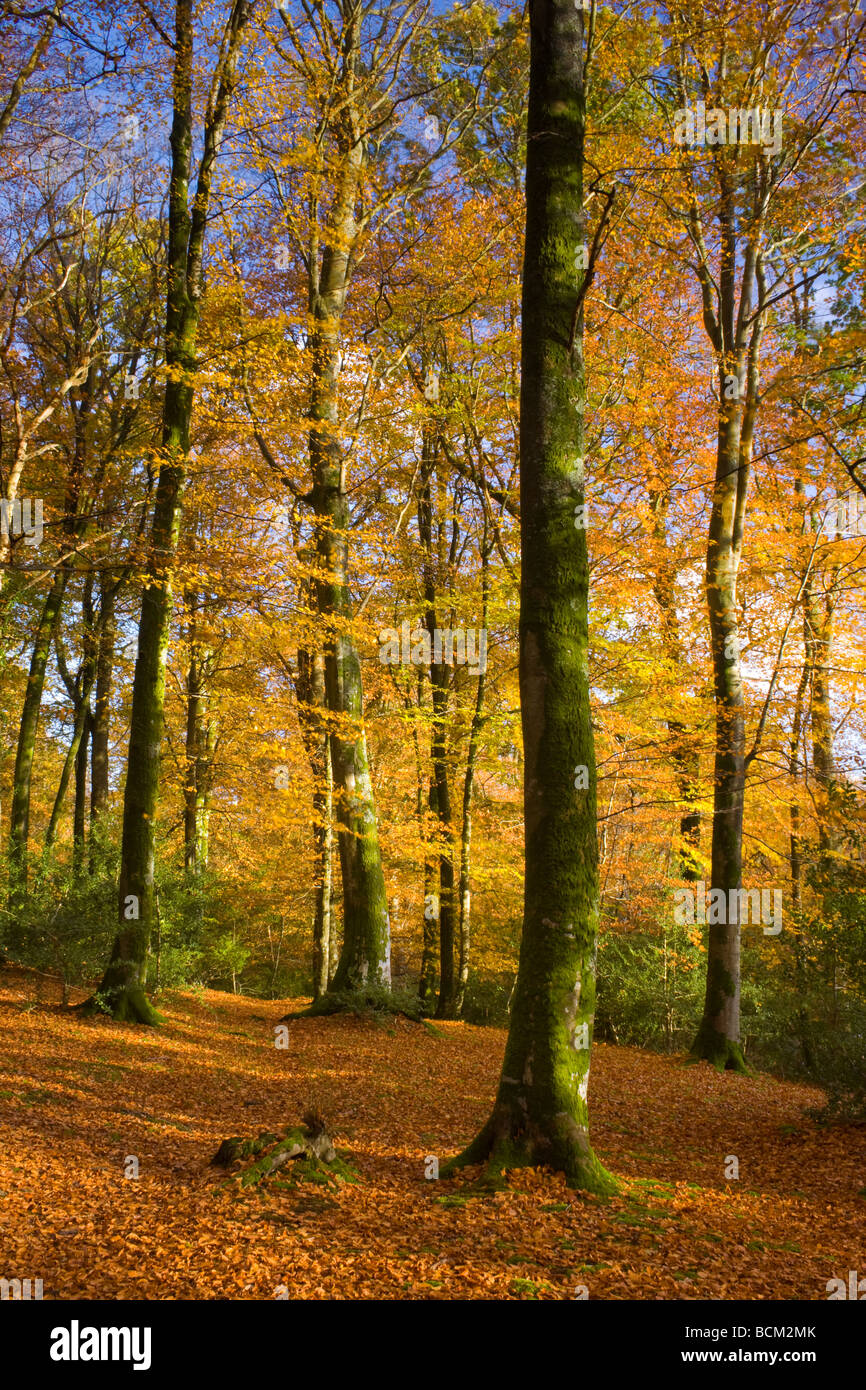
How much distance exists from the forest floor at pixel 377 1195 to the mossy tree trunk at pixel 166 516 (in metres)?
1.06

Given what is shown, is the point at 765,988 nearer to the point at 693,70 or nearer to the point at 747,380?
the point at 747,380

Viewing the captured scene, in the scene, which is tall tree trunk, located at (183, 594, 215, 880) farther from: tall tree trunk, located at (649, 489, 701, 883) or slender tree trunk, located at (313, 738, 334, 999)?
tall tree trunk, located at (649, 489, 701, 883)

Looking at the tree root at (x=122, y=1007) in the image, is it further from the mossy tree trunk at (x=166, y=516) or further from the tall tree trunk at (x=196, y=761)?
the tall tree trunk at (x=196, y=761)

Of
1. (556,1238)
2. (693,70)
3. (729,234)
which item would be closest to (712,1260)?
(556,1238)

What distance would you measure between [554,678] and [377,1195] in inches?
123

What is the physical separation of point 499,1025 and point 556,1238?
13.5 m

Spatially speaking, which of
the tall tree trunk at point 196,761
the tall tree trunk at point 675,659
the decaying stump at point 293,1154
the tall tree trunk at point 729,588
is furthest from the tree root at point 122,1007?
the tall tree trunk at point 675,659

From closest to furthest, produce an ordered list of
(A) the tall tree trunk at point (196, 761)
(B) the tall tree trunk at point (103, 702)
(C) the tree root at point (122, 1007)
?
(C) the tree root at point (122, 1007) < (B) the tall tree trunk at point (103, 702) < (A) the tall tree trunk at point (196, 761)

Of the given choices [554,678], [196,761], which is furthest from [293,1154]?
[196,761]

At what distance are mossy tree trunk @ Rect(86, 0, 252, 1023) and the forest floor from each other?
41.7 inches

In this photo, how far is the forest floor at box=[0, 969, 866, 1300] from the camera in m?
3.37

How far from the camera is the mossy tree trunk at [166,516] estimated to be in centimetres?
949

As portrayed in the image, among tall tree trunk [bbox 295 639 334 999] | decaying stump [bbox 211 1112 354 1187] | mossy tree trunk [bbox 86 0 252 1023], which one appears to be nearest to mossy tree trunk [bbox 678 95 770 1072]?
tall tree trunk [bbox 295 639 334 999]
